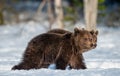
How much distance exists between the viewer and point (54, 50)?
34.0 feet

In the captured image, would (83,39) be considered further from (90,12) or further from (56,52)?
(90,12)

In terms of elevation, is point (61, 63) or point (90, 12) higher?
point (90, 12)

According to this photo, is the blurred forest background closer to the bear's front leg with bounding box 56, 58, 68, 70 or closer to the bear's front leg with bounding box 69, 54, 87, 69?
the bear's front leg with bounding box 69, 54, 87, 69

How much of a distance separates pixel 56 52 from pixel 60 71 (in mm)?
946

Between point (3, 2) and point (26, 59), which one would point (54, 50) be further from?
point (3, 2)

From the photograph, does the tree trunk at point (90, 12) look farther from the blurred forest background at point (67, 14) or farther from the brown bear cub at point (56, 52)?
the brown bear cub at point (56, 52)

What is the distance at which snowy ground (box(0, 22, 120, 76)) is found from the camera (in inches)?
366

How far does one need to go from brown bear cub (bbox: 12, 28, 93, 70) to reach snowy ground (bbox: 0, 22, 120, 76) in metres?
0.40

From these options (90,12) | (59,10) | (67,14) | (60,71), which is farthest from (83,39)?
(67,14)

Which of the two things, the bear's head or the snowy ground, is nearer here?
the snowy ground

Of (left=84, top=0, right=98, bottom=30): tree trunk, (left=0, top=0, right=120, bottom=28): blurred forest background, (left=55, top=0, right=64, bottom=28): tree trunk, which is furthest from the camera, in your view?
(left=0, top=0, right=120, bottom=28): blurred forest background

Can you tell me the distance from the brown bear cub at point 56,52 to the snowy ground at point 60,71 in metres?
0.40

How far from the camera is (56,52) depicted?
10336mm

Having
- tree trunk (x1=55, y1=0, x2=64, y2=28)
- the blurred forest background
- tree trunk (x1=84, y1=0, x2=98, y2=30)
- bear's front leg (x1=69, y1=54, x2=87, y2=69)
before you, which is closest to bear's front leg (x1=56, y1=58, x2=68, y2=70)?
bear's front leg (x1=69, y1=54, x2=87, y2=69)
